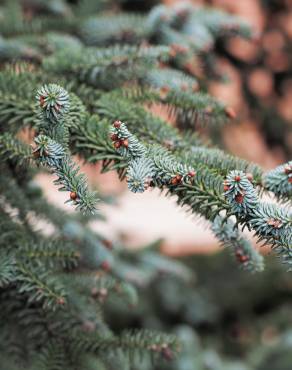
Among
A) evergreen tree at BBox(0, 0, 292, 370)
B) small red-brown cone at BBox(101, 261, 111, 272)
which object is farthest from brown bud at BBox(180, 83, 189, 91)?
small red-brown cone at BBox(101, 261, 111, 272)

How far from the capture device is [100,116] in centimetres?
109

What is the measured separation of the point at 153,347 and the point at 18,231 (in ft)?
1.06

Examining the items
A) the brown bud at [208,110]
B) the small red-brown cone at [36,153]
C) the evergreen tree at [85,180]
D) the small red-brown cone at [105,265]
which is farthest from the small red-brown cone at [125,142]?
the small red-brown cone at [105,265]

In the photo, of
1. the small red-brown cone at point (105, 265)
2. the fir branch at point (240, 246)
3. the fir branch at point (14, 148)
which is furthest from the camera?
the small red-brown cone at point (105, 265)

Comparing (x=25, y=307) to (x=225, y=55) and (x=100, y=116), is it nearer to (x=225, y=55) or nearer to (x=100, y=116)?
(x=100, y=116)

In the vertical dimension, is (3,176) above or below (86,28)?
below

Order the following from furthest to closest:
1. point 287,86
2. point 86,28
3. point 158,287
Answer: point 287,86 < point 158,287 < point 86,28

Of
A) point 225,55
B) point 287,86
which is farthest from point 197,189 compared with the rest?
point 287,86

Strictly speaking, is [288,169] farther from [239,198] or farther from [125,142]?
[125,142]

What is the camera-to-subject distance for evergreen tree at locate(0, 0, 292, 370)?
2.81 ft

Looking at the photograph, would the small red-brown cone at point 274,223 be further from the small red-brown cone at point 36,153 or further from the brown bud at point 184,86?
the brown bud at point 184,86

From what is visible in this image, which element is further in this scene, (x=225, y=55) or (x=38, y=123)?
(x=225, y=55)

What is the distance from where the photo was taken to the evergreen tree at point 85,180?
2.81ft

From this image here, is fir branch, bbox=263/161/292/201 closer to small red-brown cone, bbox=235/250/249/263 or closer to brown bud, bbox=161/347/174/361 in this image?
small red-brown cone, bbox=235/250/249/263
